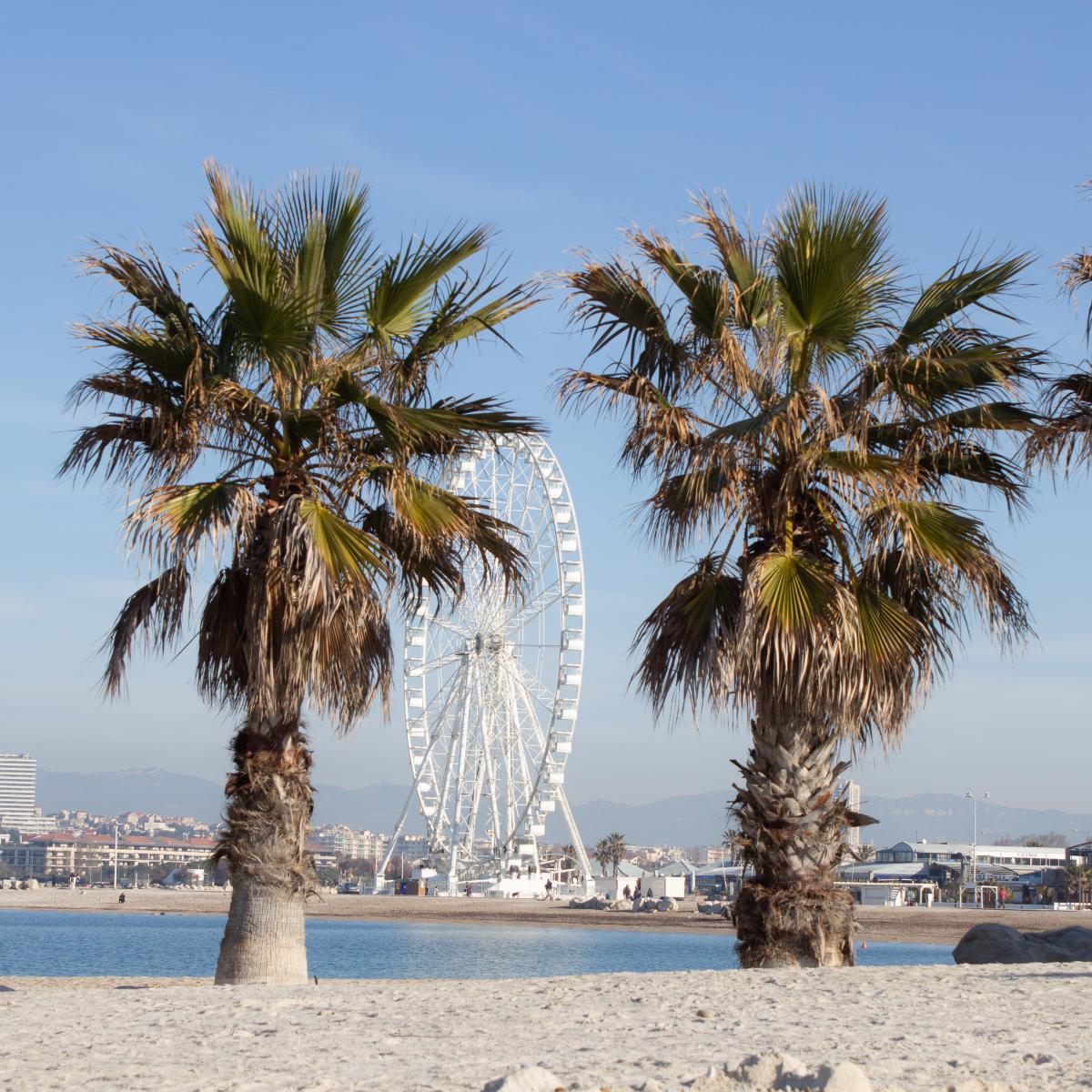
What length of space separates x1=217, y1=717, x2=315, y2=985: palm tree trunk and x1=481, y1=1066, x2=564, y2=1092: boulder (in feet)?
17.8

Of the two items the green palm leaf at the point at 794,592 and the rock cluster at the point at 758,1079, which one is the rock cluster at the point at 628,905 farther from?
the rock cluster at the point at 758,1079

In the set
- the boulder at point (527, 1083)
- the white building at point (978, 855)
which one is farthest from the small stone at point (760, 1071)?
the white building at point (978, 855)

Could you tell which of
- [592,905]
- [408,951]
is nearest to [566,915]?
[592,905]

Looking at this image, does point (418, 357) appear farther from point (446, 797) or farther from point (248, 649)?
point (446, 797)

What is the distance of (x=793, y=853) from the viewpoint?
1054cm

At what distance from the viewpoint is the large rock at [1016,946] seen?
1450 cm

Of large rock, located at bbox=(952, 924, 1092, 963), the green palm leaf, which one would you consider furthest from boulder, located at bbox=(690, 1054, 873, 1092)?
large rock, located at bbox=(952, 924, 1092, 963)

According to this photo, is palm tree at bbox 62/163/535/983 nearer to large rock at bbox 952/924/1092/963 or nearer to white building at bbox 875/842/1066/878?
large rock at bbox 952/924/1092/963

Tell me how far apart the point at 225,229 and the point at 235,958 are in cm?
508

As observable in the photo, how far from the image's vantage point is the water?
28062 mm

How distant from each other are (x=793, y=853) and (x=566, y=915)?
59056 millimetres

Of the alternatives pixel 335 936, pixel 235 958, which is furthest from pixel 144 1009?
pixel 335 936

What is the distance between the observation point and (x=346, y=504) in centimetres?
1115

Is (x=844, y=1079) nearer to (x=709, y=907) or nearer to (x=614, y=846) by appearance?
(x=709, y=907)
